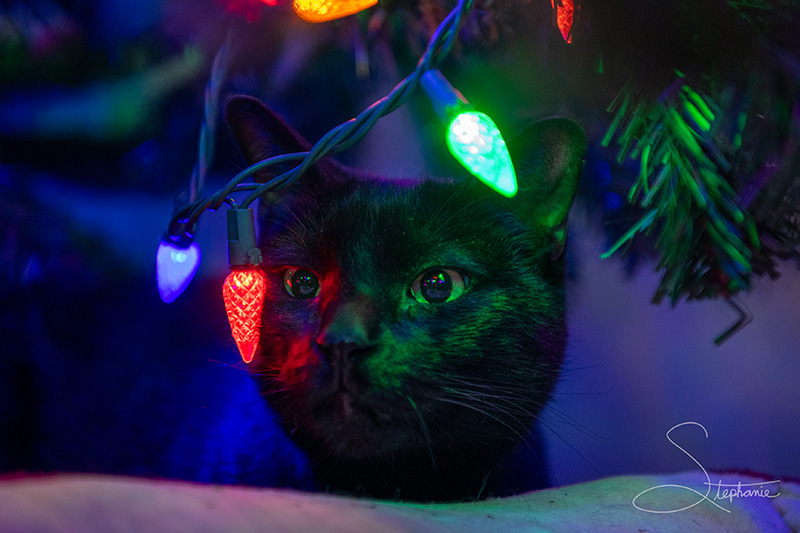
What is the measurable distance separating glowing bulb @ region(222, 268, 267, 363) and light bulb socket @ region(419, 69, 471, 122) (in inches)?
14.2

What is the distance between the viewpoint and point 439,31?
1.97 ft

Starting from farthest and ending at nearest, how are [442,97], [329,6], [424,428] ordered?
[424,428]
[329,6]
[442,97]

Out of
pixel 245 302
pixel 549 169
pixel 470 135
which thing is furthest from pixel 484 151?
pixel 245 302

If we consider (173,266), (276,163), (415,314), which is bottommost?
(415,314)

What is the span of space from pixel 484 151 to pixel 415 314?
0.31 m

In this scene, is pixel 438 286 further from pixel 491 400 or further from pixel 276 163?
pixel 276 163

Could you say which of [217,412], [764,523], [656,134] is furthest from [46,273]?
[764,523]

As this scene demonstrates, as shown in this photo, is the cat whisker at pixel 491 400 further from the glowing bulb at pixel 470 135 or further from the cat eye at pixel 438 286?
the glowing bulb at pixel 470 135

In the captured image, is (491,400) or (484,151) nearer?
(484,151)

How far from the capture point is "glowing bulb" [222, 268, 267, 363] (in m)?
Answer: 0.78

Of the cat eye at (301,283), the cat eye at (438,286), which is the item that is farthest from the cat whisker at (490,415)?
the cat eye at (301,283)

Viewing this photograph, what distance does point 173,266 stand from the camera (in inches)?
30.3

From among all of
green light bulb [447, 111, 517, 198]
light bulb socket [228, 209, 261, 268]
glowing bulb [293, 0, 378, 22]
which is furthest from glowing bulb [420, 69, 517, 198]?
light bulb socket [228, 209, 261, 268]

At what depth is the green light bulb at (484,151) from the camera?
0.60m
